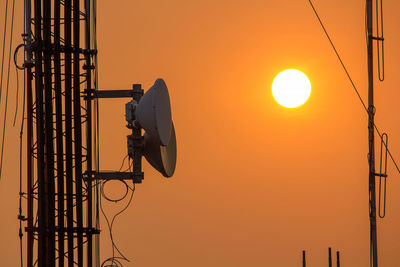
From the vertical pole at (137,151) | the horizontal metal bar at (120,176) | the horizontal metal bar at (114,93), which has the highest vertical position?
the horizontal metal bar at (114,93)

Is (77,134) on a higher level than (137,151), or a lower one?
higher

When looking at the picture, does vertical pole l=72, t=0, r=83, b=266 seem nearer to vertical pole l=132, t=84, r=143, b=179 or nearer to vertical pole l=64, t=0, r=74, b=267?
vertical pole l=64, t=0, r=74, b=267

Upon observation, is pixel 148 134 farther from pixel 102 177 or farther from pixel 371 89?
pixel 371 89

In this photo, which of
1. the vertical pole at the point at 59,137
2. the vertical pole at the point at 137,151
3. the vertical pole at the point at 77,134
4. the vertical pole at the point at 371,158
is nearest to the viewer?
the vertical pole at the point at 137,151

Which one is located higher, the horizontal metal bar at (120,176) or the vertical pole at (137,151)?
the vertical pole at (137,151)

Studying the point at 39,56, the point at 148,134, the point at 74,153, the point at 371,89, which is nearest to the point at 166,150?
the point at 148,134

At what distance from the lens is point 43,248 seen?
632 inches

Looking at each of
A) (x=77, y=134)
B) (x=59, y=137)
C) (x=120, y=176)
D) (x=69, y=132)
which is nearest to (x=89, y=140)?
(x=77, y=134)

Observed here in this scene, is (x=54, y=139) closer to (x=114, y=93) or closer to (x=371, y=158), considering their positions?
(x=114, y=93)

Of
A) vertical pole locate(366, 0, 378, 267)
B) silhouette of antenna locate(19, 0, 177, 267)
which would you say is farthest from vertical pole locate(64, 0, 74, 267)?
vertical pole locate(366, 0, 378, 267)

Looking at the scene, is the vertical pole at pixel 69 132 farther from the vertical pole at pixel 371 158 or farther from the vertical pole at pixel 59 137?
the vertical pole at pixel 371 158

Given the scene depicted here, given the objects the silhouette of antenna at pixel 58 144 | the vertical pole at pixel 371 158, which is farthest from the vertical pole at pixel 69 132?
the vertical pole at pixel 371 158

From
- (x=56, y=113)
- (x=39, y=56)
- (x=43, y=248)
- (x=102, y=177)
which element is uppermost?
(x=39, y=56)

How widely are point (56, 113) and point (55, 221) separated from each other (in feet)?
7.33
